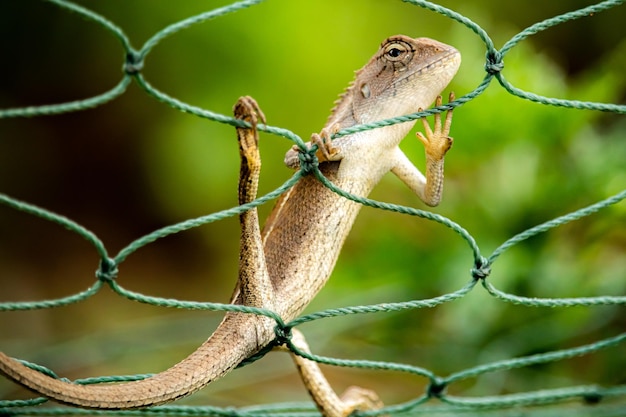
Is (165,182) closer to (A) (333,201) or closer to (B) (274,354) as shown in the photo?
(B) (274,354)

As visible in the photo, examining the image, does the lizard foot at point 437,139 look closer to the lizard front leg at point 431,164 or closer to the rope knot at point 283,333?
the lizard front leg at point 431,164

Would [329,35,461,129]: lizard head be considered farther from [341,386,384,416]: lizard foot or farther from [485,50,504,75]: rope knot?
[341,386,384,416]: lizard foot

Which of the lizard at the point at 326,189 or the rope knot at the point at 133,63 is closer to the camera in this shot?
the rope knot at the point at 133,63

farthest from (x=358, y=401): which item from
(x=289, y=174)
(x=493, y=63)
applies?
(x=289, y=174)

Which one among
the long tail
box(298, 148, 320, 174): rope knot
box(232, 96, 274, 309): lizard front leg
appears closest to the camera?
the long tail

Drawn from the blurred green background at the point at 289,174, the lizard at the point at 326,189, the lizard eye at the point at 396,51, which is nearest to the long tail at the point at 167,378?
the lizard at the point at 326,189

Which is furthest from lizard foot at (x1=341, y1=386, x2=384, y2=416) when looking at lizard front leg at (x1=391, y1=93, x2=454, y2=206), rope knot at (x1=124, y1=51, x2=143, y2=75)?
rope knot at (x1=124, y1=51, x2=143, y2=75)
